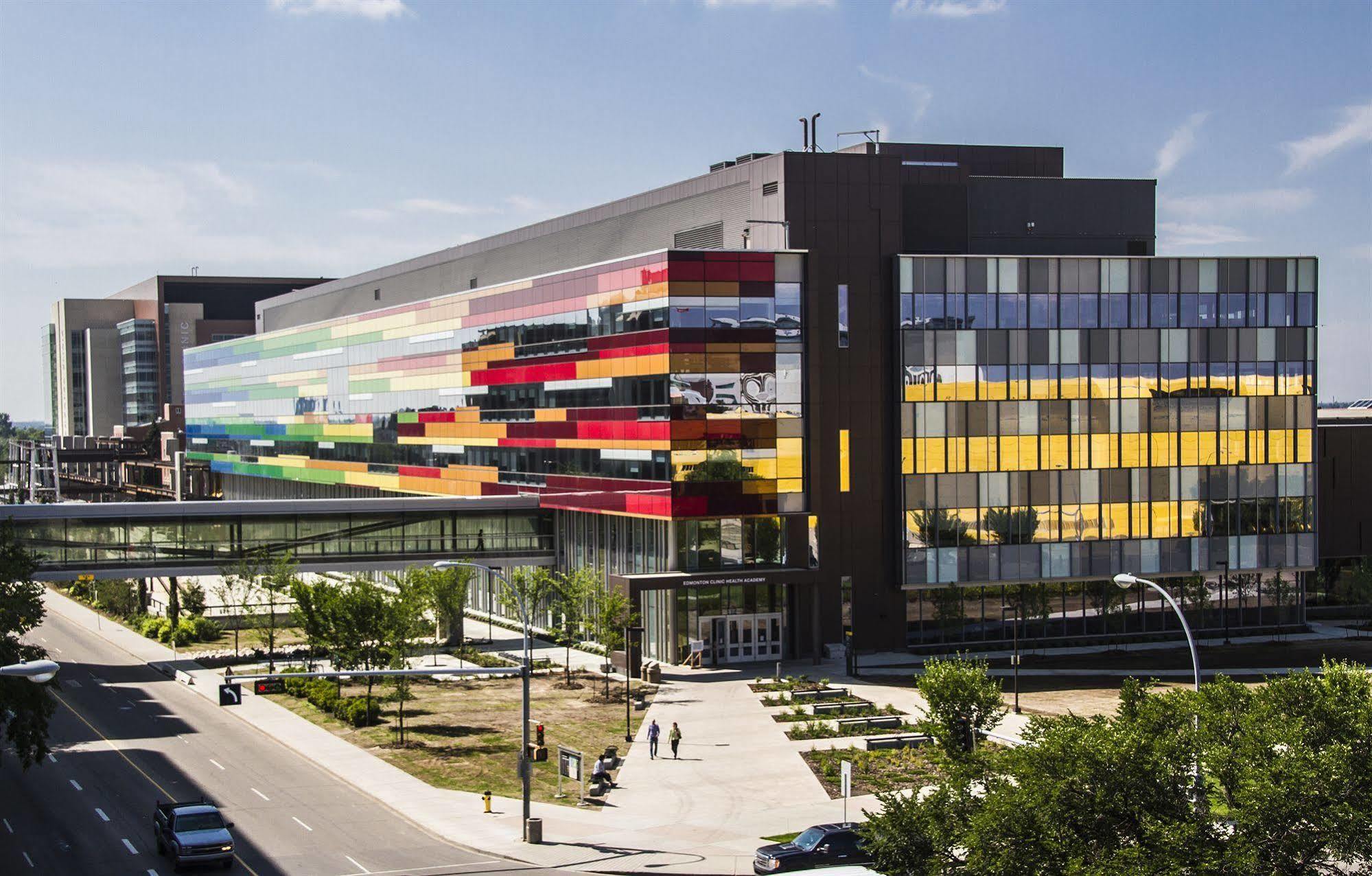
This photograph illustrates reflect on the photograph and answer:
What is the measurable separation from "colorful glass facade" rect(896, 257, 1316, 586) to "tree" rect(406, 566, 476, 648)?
2487 cm

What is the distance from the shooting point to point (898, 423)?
7662 centimetres

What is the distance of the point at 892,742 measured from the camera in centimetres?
5606

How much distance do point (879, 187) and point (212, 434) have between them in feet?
372

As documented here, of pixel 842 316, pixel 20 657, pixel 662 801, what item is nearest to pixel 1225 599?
pixel 842 316

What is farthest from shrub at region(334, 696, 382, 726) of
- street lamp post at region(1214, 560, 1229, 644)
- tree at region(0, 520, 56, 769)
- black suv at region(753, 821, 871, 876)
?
Result: street lamp post at region(1214, 560, 1229, 644)

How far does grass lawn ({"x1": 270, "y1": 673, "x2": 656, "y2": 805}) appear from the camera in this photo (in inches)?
2090

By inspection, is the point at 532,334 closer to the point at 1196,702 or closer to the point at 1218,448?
the point at 1218,448

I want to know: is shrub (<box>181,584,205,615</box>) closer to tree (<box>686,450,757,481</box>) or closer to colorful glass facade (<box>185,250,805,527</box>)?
colorful glass facade (<box>185,250,805,527</box>)

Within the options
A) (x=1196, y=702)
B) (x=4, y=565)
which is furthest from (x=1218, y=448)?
(x=4, y=565)

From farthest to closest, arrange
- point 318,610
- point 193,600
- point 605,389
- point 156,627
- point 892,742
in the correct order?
1. point 193,600
2. point 156,627
3. point 605,389
4. point 318,610
5. point 892,742

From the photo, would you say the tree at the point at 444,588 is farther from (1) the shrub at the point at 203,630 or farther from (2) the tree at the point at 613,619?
(1) the shrub at the point at 203,630

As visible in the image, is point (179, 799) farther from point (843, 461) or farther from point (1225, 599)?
point (1225, 599)

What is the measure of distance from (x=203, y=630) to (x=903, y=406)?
46.5 meters

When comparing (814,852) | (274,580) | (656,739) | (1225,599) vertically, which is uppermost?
(274,580)
